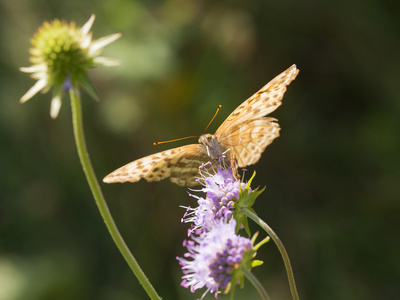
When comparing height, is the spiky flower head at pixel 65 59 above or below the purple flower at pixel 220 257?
above

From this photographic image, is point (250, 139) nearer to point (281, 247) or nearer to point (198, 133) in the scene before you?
point (281, 247)

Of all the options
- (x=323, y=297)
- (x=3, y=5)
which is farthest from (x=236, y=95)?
(x=3, y=5)

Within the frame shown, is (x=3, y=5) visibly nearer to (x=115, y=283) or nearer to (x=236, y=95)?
(x=236, y=95)

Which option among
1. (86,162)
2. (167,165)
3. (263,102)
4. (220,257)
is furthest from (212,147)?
(86,162)

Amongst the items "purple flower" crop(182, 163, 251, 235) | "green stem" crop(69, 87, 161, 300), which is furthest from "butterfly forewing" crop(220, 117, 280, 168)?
"green stem" crop(69, 87, 161, 300)

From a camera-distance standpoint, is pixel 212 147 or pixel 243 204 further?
pixel 212 147

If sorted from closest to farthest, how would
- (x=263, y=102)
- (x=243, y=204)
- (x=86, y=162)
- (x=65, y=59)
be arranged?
1. (x=86, y=162)
2. (x=65, y=59)
3. (x=243, y=204)
4. (x=263, y=102)

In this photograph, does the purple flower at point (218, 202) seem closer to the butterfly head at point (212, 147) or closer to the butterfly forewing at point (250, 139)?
the butterfly head at point (212, 147)

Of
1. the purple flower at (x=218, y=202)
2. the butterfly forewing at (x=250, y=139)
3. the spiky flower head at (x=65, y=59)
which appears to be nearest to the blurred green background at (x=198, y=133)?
the butterfly forewing at (x=250, y=139)
